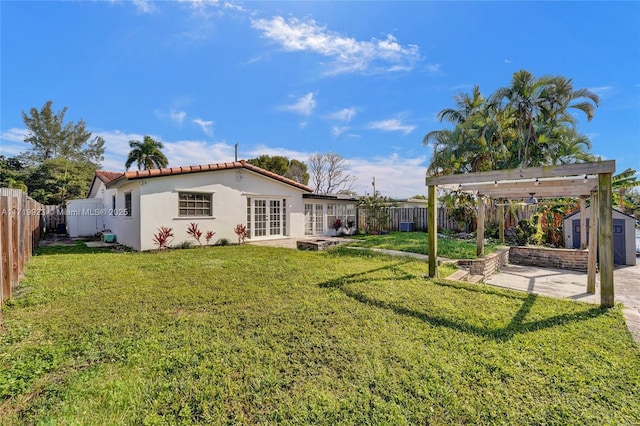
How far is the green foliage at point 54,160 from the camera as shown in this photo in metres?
28.8

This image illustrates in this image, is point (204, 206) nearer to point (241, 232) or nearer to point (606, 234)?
point (241, 232)

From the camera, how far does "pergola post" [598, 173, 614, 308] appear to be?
486 centimetres

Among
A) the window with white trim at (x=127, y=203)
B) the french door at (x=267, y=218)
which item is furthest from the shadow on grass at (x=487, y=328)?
the window with white trim at (x=127, y=203)

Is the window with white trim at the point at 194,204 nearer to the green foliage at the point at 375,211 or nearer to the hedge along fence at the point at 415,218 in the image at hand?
the green foliage at the point at 375,211

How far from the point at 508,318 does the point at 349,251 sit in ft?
21.7

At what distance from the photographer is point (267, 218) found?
1540 cm

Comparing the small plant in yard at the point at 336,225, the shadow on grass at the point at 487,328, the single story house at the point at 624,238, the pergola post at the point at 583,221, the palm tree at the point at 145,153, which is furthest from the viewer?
the palm tree at the point at 145,153

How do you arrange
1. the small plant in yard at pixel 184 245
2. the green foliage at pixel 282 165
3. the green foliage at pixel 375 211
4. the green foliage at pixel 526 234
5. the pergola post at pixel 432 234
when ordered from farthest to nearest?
the green foliage at pixel 282 165, the green foliage at pixel 375 211, the green foliage at pixel 526 234, the small plant in yard at pixel 184 245, the pergola post at pixel 432 234

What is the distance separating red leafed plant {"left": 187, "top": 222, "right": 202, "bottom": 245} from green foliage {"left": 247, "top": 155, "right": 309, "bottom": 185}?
945 inches

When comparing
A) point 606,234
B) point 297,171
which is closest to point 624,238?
point 606,234

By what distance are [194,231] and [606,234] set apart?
13.0 m

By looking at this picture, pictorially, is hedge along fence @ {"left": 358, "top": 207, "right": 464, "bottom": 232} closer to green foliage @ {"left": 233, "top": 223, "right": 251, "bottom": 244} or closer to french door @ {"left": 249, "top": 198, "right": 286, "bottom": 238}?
french door @ {"left": 249, "top": 198, "right": 286, "bottom": 238}

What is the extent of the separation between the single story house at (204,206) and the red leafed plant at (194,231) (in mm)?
152

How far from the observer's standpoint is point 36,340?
12.1 feet
